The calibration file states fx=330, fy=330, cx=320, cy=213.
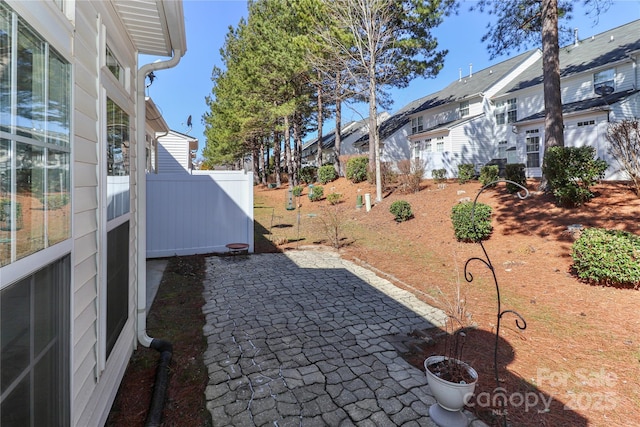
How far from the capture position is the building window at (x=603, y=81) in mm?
15142

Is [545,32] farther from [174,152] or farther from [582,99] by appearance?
[174,152]

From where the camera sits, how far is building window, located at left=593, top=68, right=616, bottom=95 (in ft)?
49.7

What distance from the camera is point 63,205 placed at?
5.75ft

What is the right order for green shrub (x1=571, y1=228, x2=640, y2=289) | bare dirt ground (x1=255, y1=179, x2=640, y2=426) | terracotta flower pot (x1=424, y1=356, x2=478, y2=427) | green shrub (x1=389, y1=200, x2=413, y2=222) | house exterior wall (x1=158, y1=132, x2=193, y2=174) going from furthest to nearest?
1. house exterior wall (x1=158, y1=132, x2=193, y2=174)
2. green shrub (x1=389, y1=200, x2=413, y2=222)
3. green shrub (x1=571, y1=228, x2=640, y2=289)
4. bare dirt ground (x1=255, y1=179, x2=640, y2=426)
5. terracotta flower pot (x1=424, y1=356, x2=478, y2=427)

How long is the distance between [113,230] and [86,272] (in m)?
0.78

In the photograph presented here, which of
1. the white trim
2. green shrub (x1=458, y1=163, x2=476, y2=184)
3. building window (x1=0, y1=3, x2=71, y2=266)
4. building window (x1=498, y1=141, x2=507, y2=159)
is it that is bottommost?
the white trim

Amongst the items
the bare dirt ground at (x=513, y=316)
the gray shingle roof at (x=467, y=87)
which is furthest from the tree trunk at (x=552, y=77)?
the gray shingle roof at (x=467, y=87)

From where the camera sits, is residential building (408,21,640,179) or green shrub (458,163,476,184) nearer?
residential building (408,21,640,179)

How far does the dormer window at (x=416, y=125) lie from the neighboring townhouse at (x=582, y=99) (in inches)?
264

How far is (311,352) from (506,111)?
22218mm

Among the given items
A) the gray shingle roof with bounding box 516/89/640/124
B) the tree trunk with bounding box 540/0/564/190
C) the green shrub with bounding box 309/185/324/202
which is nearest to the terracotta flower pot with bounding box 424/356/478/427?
the tree trunk with bounding box 540/0/564/190

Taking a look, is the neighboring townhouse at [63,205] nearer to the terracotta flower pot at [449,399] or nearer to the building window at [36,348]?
the building window at [36,348]

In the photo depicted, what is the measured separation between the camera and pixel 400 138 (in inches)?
1123

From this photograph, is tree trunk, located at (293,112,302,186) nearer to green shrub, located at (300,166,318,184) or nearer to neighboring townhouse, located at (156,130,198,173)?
green shrub, located at (300,166,318,184)
